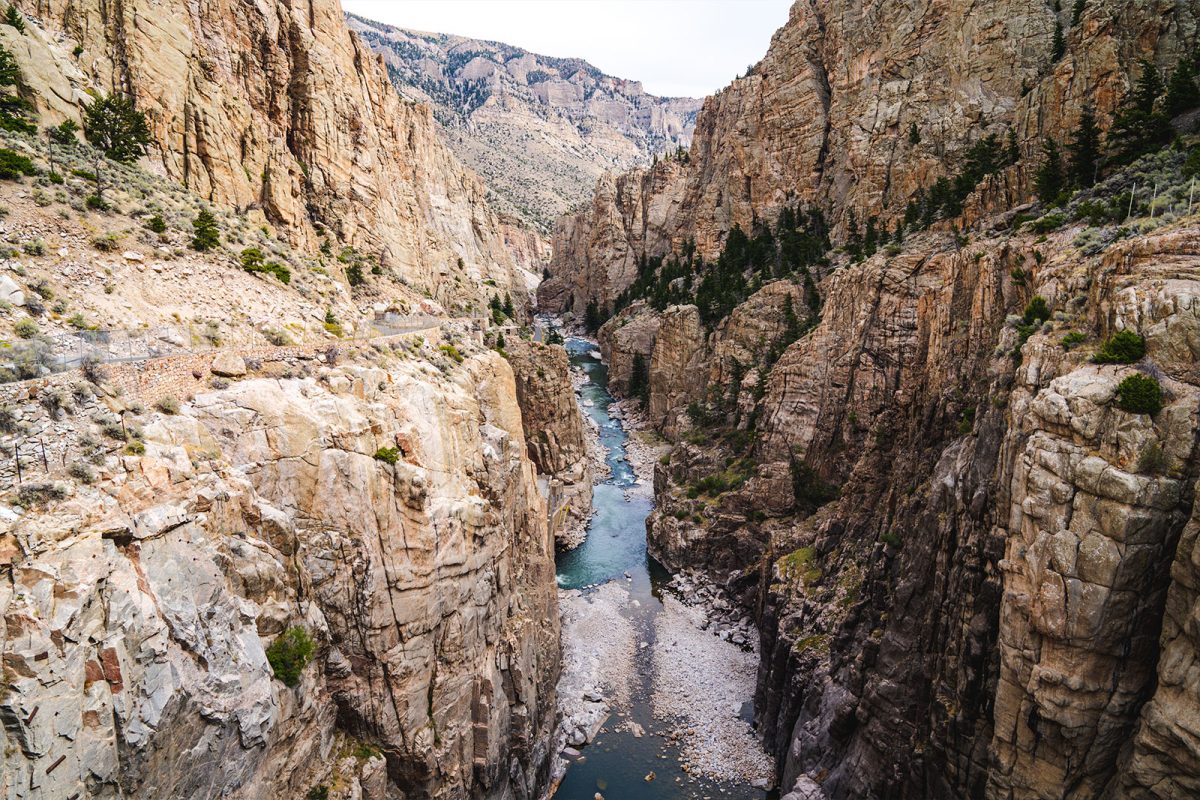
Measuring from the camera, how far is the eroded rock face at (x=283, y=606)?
39.4ft

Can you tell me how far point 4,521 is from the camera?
38.5ft

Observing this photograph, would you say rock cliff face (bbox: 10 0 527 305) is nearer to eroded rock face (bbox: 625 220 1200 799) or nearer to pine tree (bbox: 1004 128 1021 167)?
eroded rock face (bbox: 625 220 1200 799)

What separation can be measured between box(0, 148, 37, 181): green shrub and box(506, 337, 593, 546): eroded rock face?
3609 cm

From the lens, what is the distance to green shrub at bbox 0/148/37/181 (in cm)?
2061

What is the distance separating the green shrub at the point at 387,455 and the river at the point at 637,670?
1944 centimetres

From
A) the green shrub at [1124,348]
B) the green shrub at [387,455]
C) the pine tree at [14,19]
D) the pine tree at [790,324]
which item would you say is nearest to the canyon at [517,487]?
the green shrub at [1124,348]

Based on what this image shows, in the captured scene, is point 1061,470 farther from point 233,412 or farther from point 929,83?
point 929,83

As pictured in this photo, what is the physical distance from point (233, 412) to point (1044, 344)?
2374 centimetres

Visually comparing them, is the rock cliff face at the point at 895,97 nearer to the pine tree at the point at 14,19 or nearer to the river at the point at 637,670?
the river at the point at 637,670

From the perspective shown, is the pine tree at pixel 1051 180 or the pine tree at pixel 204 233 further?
the pine tree at pixel 1051 180

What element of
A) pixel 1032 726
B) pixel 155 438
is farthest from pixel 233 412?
pixel 1032 726

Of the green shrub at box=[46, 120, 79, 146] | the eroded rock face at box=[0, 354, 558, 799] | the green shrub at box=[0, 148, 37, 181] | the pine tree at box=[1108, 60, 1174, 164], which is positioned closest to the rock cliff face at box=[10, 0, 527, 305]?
the green shrub at box=[46, 120, 79, 146]

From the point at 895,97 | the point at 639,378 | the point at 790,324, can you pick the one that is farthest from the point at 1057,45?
the point at 639,378

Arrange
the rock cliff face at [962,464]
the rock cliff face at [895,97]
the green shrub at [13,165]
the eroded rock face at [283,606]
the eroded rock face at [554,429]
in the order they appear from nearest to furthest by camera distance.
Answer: the eroded rock face at [283,606]
the rock cliff face at [962,464]
the green shrub at [13,165]
the rock cliff face at [895,97]
the eroded rock face at [554,429]
